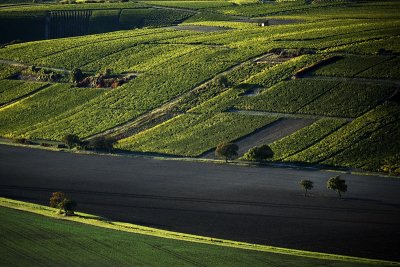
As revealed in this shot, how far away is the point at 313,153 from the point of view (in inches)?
5251

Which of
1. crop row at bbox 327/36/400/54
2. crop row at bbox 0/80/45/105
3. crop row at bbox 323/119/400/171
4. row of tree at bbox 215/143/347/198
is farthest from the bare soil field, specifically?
crop row at bbox 0/80/45/105

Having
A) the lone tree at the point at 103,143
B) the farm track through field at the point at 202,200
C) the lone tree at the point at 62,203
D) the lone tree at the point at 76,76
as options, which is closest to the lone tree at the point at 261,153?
the farm track through field at the point at 202,200

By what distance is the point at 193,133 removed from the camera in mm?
150375

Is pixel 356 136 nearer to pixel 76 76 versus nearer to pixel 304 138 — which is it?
pixel 304 138

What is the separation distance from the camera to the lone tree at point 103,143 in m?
146

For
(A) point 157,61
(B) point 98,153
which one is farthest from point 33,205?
(A) point 157,61

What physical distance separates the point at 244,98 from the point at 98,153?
96.5 feet

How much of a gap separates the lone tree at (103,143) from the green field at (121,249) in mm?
46790

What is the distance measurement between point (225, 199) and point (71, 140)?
44.6 meters

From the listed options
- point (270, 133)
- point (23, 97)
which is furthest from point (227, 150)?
point (23, 97)

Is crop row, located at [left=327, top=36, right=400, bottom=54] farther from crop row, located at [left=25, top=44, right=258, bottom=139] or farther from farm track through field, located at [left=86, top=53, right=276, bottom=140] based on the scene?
farm track through field, located at [left=86, top=53, right=276, bottom=140]

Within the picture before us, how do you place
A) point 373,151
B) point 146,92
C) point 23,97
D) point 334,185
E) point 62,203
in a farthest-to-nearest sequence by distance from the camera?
point 23,97 → point 146,92 → point 373,151 → point 334,185 → point 62,203

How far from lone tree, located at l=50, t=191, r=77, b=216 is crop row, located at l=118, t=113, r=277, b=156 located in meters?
35.2

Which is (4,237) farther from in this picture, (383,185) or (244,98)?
(244,98)
